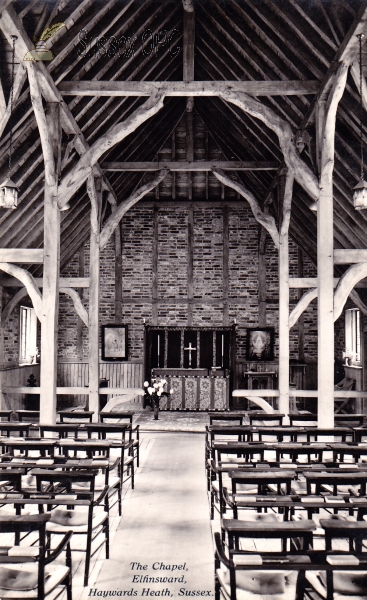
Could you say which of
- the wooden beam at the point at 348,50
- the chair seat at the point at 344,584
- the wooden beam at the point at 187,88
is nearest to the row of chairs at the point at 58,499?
the chair seat at the point at 344,584

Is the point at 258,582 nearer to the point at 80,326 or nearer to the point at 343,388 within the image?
the point at 343,388

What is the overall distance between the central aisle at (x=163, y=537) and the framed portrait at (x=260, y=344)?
6586mm

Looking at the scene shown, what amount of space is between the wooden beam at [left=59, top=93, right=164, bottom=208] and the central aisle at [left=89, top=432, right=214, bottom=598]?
13.4ft

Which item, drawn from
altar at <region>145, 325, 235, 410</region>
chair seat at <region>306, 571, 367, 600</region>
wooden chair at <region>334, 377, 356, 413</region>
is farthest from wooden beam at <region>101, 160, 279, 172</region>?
chair seat at <region>306, 571, 367, 600</region>

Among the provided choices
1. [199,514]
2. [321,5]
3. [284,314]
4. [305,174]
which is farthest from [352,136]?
[199,514]

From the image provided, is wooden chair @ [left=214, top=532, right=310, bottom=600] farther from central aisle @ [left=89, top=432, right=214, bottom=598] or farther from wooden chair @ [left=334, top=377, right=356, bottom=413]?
wooden chair @ [left=334, top=377, right=356, bottom=413]

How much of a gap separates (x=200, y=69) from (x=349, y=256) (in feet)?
16.7

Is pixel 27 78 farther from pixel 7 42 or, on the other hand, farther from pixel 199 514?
pixel 199 514

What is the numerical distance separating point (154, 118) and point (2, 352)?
5883mm

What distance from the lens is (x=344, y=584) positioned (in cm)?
310

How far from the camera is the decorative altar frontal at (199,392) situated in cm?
1325

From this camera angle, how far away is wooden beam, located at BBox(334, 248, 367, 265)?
834cm

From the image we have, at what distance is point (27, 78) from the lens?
7391 millimetres

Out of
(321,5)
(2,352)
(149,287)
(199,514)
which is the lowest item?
(199,514)
